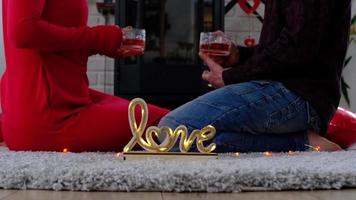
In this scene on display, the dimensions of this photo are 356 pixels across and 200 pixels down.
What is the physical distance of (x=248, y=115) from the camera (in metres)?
1.31

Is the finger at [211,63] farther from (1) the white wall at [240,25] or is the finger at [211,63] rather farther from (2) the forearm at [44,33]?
(1) the white wall at [240,25]

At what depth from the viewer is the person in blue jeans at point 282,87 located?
131cm

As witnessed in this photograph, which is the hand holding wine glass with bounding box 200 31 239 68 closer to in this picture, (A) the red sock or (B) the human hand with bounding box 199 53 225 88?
(B) the human hand with bounding box 199 53 225 88

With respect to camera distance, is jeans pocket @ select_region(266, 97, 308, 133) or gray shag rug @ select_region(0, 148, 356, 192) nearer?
gray shag rug @ select_region(0, 148, 356, 192)

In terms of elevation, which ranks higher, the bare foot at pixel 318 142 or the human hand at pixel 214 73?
the human hand at pixel 214 73

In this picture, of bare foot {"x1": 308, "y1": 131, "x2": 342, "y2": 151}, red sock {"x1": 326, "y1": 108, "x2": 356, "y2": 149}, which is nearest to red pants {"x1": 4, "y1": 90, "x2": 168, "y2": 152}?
bare foot {"x1": 308, "y1": 131, "x2": 342, "y2": 151}

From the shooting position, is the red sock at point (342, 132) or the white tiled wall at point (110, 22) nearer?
the red sock at point (342, 132)

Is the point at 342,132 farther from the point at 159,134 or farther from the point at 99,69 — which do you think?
the point at 99,69

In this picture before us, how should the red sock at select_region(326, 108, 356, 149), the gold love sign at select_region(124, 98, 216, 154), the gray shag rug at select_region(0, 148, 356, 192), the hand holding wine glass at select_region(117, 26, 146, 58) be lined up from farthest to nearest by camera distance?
the red sock at select_region(326, 108, 356, 149) < the hand holding wine glass at select_region(117, 26, 146, 58) < the gold love sign at select_region(124, 98, 216, 154) < the gray shag rug at select_region(0, 148, 356, 192)

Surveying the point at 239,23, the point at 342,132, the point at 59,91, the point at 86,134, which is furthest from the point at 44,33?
the point at 239,23

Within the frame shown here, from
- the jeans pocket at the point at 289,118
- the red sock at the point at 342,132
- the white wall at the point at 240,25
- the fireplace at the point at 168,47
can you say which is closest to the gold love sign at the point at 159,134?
the jeans pocket at the point at 289,118

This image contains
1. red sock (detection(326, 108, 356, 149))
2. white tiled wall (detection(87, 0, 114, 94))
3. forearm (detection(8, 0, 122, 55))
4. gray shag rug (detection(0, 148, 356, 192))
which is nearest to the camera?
gray shag rug (detection(0, 148, 356, 192))

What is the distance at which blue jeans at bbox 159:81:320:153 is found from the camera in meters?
1.31

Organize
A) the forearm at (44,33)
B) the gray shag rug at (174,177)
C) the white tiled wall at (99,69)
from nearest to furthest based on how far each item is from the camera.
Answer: the gray shag rug at (174,177) < the forearm at (44,33) < the white tiled wall at (99,69)
